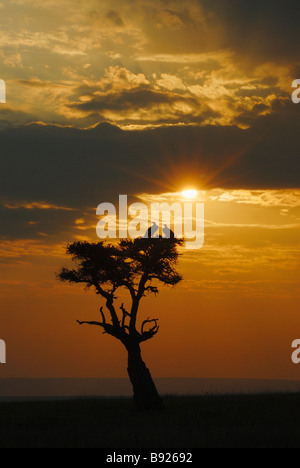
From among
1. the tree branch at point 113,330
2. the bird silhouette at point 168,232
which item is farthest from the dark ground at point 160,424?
the bird silhouette at point 168,232

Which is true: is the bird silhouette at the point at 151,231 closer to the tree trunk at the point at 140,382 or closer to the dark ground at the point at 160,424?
the tree trunk at the point at 140,382

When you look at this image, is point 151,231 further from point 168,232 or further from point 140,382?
point 140,382

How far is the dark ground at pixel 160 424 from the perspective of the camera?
30297mm

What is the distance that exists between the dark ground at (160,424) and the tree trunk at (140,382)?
992 mm

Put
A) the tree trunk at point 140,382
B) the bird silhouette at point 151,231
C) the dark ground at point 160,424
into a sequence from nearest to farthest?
1. the dark ground at point 160,424
2. the tree trunk at point 140,382
3. the bird silhouette at point 151,231

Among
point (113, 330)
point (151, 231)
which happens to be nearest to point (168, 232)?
point (151, 231)

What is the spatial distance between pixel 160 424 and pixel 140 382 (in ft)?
25.9

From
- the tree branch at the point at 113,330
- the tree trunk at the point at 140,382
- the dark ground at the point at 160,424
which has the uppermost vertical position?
the tree branch at the point at 113,330

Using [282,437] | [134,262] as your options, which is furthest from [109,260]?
[282,437]

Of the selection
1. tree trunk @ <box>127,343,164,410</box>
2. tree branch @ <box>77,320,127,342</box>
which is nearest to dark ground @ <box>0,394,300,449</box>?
tree trunk @ <box>127,343,164,410</box>

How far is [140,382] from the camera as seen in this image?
4391cm

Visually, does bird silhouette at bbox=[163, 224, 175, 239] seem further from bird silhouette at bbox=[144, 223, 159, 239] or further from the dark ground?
the dark ground
